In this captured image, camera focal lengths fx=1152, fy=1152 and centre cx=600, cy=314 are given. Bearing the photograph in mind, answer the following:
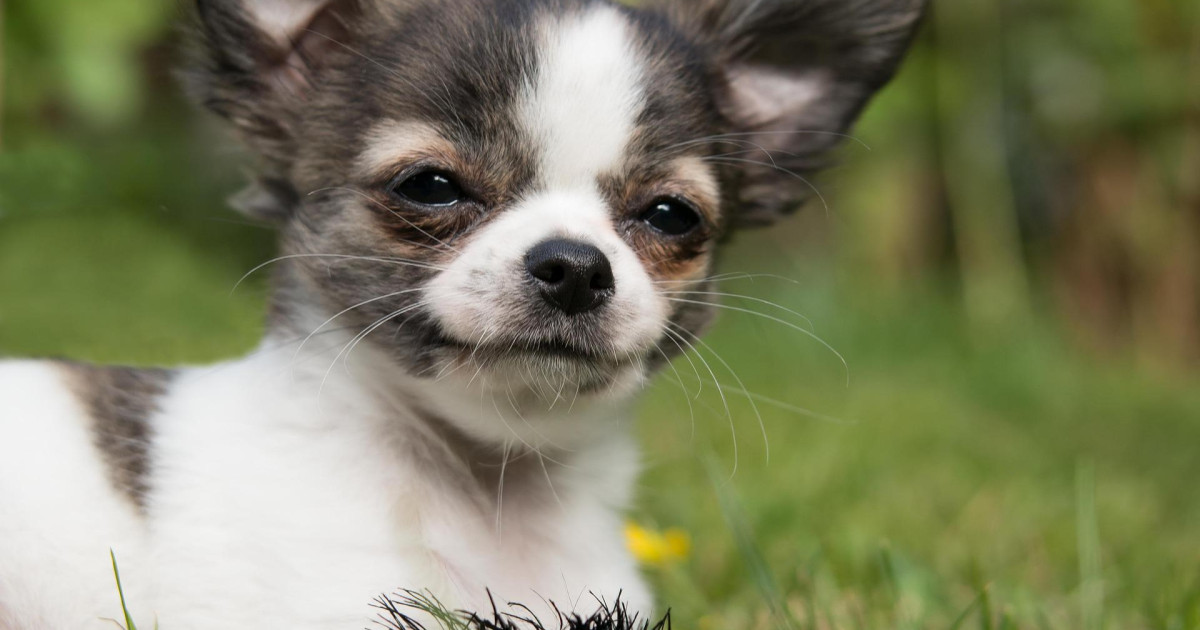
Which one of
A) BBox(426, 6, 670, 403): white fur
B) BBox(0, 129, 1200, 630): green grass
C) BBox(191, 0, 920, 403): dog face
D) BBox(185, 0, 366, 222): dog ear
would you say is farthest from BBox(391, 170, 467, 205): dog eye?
BBox(0, 129, 1200, 630): green grass

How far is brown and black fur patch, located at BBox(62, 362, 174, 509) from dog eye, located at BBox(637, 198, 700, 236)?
1237 millimetres

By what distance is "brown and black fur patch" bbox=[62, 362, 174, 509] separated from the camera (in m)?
2.51

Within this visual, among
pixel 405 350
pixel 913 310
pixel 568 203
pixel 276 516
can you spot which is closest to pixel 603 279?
pixel 568 203

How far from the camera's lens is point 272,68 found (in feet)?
9.48

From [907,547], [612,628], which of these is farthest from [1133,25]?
[612,628]

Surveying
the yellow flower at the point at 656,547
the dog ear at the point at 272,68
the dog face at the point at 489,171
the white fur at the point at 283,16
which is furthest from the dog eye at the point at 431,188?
the yellow flower at the point at 656,547

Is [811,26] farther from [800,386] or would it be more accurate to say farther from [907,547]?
[800,386]

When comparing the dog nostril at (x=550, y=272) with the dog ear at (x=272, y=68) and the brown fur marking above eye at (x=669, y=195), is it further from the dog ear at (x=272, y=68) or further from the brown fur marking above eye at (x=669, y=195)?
the dog ear at (x=272, y=68)

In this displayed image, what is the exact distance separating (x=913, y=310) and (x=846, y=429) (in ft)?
12.0

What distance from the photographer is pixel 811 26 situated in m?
3.22

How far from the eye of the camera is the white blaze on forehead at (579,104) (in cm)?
252

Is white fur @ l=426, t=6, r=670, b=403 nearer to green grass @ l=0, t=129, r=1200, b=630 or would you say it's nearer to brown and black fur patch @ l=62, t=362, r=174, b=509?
green grass @ l=0, t=129, r=1200, b=630

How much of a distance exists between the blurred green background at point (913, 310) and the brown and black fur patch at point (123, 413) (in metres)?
0.38

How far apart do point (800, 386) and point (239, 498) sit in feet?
14.4
